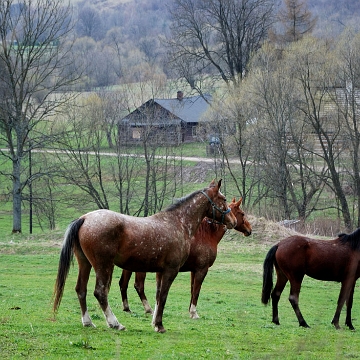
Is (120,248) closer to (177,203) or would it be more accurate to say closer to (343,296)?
(177,203)

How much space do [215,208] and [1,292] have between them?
21.3ft

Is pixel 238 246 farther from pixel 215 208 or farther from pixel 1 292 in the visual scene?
pixel 215 208

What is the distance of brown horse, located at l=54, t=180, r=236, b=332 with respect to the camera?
30.9ft

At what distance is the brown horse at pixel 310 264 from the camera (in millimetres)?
12188

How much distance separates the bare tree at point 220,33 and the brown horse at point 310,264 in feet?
151

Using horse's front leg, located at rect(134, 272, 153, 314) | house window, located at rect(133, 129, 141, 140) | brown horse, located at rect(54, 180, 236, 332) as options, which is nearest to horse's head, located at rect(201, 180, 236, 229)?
brown horse, located at rect(54, 180, 236, 332)

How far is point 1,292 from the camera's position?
1512 centimetres

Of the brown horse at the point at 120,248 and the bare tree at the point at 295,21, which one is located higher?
the bare tree at the point at 295,21

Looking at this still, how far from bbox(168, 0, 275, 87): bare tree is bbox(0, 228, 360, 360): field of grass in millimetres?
38522

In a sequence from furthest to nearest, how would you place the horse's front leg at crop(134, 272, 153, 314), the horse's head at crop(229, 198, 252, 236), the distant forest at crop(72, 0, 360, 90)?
the distant forest at crop(72, 0, 360, 90) → the horse's head at crop(229, 198, 252, 236) → the horse's front leg at crop(134, 272, 153, 314)

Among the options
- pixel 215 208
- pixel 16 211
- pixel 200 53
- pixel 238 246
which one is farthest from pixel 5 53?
pixel 200 53

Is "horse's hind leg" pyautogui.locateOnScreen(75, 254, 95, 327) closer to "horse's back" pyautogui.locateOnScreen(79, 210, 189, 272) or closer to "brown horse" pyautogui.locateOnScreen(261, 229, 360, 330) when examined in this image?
"horse's back" pyautogui.locateOnScreen(79, 210, 189, 272)

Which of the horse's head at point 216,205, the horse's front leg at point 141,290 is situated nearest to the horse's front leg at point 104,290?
the horse's head at point 216,205

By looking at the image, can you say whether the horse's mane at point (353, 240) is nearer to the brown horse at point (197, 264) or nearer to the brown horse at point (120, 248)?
the brown horse at point (197, 264)
